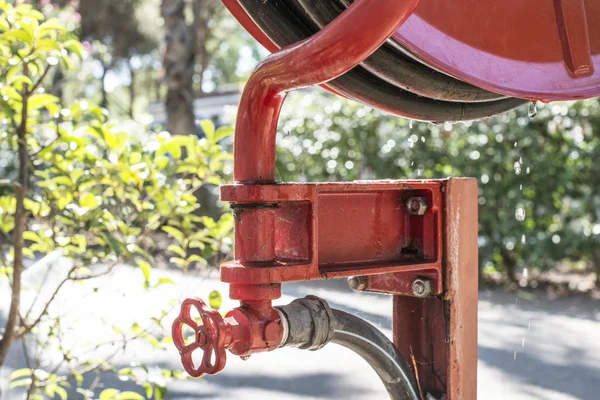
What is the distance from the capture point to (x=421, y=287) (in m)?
1.65

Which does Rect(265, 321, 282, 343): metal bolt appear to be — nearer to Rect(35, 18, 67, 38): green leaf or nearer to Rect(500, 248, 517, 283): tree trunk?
Rect(35, 18, 67, 38): green leaf

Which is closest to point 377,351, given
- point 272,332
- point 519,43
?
point 272,332

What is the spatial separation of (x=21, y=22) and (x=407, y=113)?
4.23 feet

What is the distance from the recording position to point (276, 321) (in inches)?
52.6

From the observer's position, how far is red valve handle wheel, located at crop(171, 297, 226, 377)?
1.26m

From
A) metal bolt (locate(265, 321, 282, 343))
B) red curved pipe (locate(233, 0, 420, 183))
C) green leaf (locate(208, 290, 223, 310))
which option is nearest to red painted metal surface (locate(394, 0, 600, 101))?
red curved pipe (locate(233, 0, 420, 183))

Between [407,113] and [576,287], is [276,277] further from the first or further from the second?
[576,287]

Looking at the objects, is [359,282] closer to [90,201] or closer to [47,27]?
[90,201]

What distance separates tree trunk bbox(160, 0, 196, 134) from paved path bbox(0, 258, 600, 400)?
4405 mm

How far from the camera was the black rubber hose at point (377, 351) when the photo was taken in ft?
4.91

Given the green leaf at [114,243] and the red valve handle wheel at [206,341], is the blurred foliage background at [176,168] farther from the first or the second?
the red valve handle wheel at [206,341]

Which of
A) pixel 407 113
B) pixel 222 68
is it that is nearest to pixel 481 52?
pixel 407 113

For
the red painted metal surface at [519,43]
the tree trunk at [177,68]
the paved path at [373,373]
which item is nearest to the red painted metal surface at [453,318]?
the red painted metal surface at [519,43]

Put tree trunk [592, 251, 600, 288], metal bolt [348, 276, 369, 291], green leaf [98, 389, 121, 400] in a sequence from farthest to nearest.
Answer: tree trunk [592, 251, 600, 288] → green leaf [98, 389, 121, 400] → metal bolt [348, 276, 369, 291]
